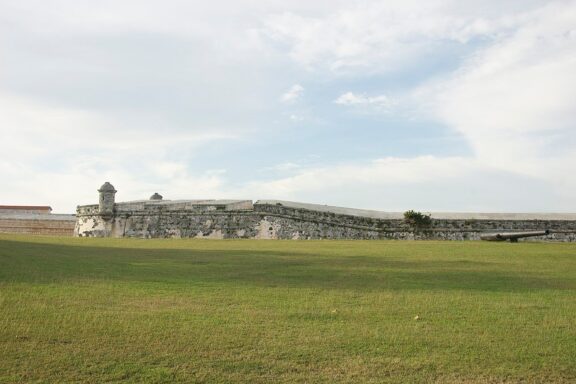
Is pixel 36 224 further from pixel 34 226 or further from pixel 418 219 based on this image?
pixel 418 219

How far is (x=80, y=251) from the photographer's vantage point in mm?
12586

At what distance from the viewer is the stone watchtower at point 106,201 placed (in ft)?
76.9

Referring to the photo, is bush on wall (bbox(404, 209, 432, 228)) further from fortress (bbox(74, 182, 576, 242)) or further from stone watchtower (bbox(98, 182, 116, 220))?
stone watchtower (bbox(98, 182, 116, 220))

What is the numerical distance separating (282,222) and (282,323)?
16264mm

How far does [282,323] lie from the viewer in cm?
622

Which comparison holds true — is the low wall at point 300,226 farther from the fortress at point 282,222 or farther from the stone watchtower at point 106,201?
the stone watchtower at point 106,201

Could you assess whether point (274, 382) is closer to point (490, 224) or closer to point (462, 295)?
point (462, 295)

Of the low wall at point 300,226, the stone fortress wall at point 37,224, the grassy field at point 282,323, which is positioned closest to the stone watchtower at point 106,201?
the low wall at point 300,226

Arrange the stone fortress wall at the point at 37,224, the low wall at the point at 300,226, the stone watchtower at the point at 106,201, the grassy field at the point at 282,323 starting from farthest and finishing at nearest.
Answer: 1. the stone fortress wall at the point at 37,224
2. the stone watchtower at the point at 106,201
3. the low wall at the point at 300,226
4. the grassy field at the point at 282,323

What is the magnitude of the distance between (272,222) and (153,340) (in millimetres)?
16804

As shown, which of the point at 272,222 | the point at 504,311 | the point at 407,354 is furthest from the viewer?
the point at 272,222

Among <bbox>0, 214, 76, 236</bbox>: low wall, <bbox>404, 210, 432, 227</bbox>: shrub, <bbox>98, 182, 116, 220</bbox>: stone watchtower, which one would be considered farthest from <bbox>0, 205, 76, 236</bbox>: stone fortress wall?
<bbox>404, 210, 432, 227</bbox>: shrub

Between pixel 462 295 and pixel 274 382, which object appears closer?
pixel 274 382

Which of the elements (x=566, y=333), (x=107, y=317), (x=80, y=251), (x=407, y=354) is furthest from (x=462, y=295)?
(x=80, y=251)
